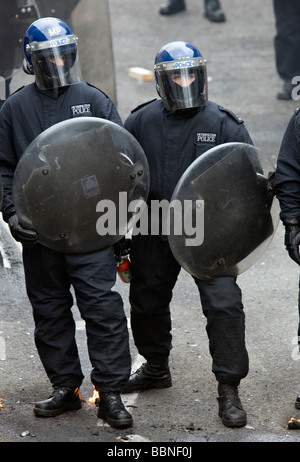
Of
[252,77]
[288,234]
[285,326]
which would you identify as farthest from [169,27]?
[288,234]

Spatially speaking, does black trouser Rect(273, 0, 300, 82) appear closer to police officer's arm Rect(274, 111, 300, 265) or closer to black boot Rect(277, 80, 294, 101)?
black boot Rect(277, 80, 294, 101)

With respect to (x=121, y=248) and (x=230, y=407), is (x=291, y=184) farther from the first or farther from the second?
(x=230, y=407)

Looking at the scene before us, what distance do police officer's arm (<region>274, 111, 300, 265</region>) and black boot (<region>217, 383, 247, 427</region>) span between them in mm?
775

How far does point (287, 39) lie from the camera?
10.2m

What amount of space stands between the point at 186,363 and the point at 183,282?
1.31m

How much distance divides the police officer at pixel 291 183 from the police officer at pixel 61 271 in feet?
2.94

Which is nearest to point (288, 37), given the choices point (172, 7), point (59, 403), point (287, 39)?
point (287, 39)

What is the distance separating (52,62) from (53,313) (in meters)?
1.31

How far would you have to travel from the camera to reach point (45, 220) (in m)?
4.39

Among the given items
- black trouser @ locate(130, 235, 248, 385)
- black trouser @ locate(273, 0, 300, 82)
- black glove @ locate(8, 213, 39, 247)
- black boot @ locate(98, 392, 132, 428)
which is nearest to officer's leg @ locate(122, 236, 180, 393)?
black trouser @ locate(130, 235, 248, 385)

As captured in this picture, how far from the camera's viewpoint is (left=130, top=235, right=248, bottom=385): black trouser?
14.9 ft

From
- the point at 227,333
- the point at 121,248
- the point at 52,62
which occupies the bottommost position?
the point at 227,333

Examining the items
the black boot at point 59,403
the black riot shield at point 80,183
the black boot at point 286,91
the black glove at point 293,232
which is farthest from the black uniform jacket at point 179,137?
the black boot at point 286,91

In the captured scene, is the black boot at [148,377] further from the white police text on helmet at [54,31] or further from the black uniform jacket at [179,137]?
the white police text on helmet at [54,31]
